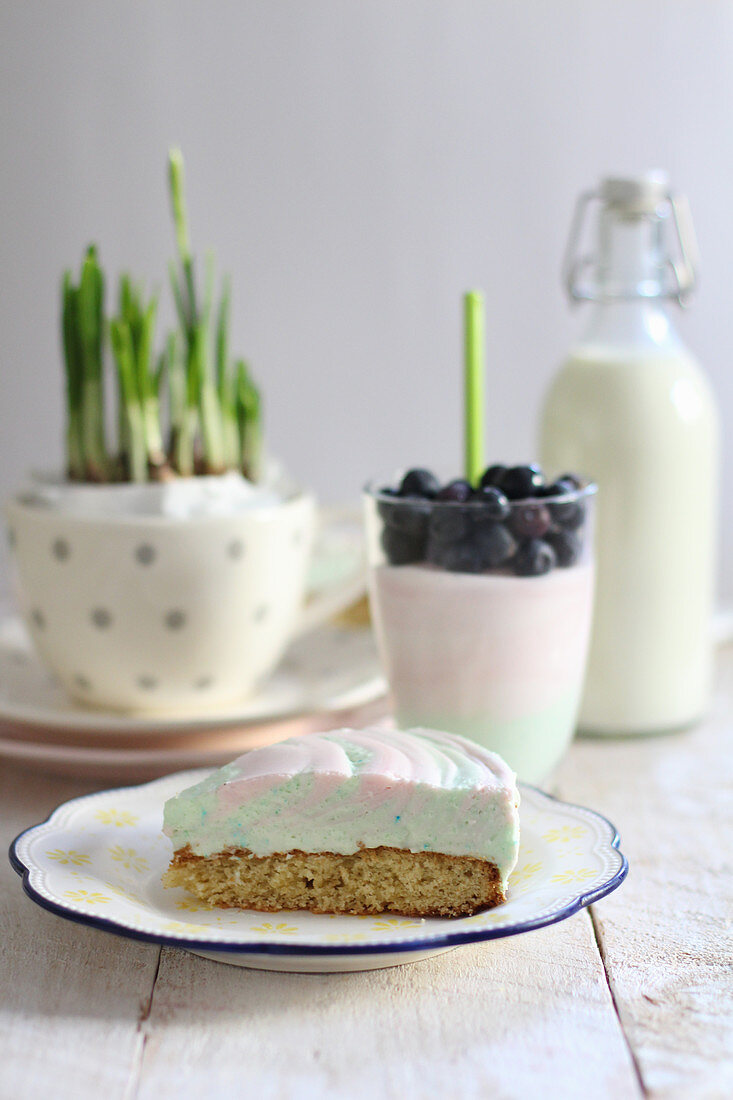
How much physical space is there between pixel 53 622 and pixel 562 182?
696mm

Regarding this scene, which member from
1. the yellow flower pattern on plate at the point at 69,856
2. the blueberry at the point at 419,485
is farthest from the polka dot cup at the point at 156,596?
the yellow flower pattern on plate at the point at 69,856

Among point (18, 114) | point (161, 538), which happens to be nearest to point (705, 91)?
point (18, 114)

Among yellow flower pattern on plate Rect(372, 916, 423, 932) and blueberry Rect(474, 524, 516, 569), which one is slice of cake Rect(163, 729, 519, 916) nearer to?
yellow flower pattern on plate Rect(372, 916, 423, 932)

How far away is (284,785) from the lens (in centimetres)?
49

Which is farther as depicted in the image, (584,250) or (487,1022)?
(584,250)

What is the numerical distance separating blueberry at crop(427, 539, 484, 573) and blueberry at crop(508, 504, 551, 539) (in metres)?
0.02

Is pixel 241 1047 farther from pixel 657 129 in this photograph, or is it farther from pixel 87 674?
pixel 657 129

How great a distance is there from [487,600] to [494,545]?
29 millimetres

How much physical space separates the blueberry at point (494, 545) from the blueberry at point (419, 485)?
44mm

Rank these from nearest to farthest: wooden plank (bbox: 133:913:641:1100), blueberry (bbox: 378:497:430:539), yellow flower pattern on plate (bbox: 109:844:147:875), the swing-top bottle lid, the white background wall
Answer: wooden plank (bbox: 133:913:641:1100) < yellow flower pattern on plate (bbox: 109:844:147:875) < blueberry (bbox: 378:497:430:539) < the swing-top bottle lid < the white background wall

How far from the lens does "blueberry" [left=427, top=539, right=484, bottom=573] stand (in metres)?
0.61

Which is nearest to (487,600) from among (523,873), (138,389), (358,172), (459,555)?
(459,555)

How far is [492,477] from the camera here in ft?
2.08

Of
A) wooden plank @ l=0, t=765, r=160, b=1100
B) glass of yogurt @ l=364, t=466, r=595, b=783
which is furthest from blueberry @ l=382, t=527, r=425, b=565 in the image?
wooden plank @ l=0, t=765, r=160, b=1100
